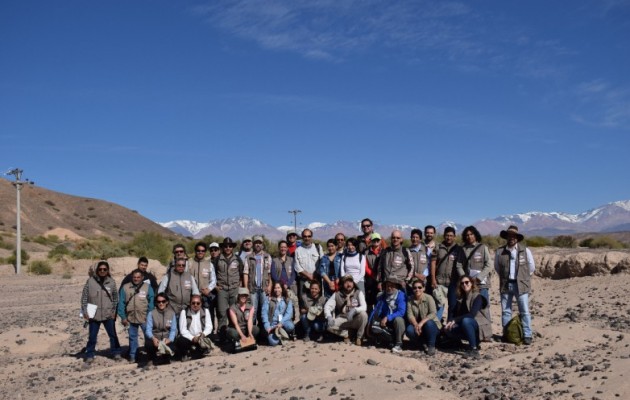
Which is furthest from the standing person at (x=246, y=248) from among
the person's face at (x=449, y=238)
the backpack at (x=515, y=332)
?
the backpack at (x=515, y=332)

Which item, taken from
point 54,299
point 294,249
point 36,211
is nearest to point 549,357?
point 294,249

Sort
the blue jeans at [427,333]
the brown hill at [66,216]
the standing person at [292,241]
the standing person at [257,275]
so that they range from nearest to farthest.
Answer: the blue jeans at [427,333], the standing person at [257,275], the standing person at [292,241], the brown hill at [66,216]

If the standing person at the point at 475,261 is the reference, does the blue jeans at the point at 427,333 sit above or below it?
below

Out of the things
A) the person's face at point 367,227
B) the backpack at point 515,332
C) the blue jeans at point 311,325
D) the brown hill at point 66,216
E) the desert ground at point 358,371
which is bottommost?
the desert ground at point 358,371

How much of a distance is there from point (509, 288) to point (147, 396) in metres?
5.89

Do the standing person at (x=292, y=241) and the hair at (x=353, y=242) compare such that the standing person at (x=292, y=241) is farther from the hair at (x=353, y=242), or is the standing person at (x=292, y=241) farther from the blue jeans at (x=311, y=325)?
the blue jeans at (x=311, y=325)

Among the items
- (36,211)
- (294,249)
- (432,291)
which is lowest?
(432,291)

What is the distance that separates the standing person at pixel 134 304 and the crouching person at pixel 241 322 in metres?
1.52

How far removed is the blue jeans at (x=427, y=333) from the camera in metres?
10.5

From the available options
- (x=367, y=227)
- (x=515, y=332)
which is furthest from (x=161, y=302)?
(x=515, y=332)

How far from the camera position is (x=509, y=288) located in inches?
432

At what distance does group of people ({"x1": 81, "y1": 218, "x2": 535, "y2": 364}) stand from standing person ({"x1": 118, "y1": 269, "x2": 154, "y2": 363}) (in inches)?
0.7

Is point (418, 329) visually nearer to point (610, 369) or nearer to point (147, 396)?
point (610, 369)

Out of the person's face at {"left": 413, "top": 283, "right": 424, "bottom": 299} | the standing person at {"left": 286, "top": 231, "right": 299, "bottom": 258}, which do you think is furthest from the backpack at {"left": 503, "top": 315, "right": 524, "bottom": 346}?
the standing person at {"left": 286, "top": 231, "right": 299, "bottom": 258}
